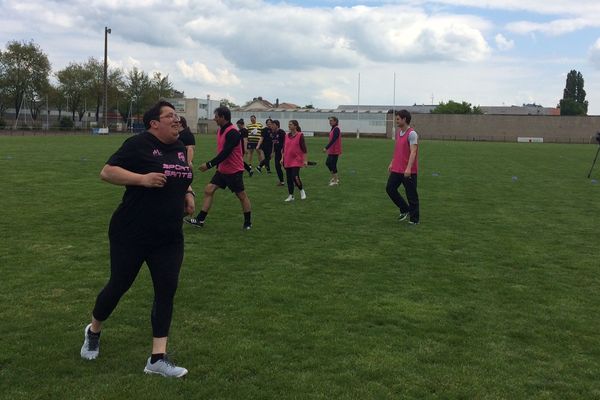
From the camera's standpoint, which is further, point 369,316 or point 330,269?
point 330,269

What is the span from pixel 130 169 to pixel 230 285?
8.31ft

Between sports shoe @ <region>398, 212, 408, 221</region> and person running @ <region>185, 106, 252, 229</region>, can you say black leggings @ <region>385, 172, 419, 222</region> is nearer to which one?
sports shoe @ <region>398, 212, 408, 221</region>

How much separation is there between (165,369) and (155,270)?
689mm

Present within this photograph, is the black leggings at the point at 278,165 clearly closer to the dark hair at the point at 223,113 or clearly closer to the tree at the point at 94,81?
the dark hair at the point at 223,113

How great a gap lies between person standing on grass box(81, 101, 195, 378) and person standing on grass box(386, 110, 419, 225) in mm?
5825

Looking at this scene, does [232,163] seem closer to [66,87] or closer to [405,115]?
[405,115]

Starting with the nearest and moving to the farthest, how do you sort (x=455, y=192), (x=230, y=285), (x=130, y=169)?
(x=130, y=169) < (x=230, y=285) < (x=455, y=192)

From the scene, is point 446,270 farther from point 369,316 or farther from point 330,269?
point 369,316

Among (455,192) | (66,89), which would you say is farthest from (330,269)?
(66,89)

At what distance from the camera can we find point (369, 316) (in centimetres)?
505

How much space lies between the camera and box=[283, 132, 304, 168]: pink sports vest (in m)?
11.8

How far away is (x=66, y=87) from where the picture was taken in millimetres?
81000

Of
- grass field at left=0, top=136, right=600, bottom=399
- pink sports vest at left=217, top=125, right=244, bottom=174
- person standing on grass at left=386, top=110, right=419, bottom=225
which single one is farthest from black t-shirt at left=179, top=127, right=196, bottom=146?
person standing on grass at left=386, top=110, right=419, bottom=225

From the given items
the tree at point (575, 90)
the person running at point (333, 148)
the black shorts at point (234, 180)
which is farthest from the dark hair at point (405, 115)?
the tree at point (575, 90)
